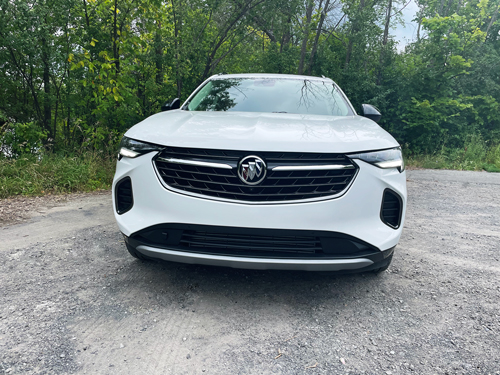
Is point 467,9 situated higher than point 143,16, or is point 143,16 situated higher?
point 467,9

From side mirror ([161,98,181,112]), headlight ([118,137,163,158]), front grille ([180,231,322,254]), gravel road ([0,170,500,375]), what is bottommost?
gravel road ([0,170,500,375])

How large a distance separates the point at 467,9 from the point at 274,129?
15.7 m

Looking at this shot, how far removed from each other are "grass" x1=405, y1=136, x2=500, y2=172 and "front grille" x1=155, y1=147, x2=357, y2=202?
9.06 m

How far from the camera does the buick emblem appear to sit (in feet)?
6.91

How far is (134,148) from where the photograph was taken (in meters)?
2.38

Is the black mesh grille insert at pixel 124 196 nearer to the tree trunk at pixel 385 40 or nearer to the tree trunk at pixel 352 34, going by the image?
the tree trunk at pixel 352 34

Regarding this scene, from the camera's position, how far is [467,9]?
14.0 meters

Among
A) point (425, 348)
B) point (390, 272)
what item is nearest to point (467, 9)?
point (390, 272)

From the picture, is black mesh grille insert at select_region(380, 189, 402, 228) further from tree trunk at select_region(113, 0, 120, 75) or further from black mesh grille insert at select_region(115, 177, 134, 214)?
tree trunk at select_region(113, 0, 120, 75)

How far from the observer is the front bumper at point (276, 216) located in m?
2.09

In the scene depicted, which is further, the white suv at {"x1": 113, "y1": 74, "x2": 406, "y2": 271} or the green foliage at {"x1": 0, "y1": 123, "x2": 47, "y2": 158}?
the green foliage at {"x1": 0, "y1": 123, "x2": 47, "y2": 158}

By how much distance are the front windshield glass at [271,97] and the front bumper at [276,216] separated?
1.34 meters

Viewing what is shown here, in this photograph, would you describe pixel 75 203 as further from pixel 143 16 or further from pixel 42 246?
pixel 143 16

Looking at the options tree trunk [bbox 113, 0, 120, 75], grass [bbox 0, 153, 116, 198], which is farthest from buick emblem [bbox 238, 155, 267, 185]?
tree trunk [bbox 113, 0, 120, 75]
